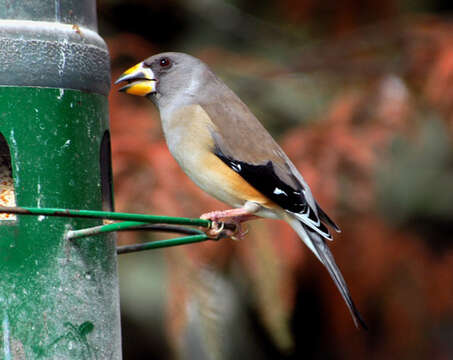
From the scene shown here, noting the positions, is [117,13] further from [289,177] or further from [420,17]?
[289,177]

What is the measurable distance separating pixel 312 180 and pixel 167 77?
1.22m

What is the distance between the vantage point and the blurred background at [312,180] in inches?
176

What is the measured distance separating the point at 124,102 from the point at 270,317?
181 centimetres

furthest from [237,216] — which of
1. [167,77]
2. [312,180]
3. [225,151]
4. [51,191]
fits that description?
[51,191]

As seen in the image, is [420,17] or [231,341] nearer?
[420,17]

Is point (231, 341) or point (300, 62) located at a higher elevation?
point (300, 62)

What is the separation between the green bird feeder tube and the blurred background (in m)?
0.97

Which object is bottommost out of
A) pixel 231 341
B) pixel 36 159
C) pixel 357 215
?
pixel 231 341

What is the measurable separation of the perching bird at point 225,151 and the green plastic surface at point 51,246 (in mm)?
668

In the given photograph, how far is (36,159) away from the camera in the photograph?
3.15 meters

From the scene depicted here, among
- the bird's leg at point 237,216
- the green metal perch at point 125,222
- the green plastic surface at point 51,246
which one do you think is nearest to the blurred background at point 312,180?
the bird's leg at point 237,216

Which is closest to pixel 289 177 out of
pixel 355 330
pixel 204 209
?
pixel 204 209

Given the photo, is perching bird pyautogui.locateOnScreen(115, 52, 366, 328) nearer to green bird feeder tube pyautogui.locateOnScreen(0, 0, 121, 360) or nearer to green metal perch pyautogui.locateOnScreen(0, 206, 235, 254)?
green metal perch pyautogui.locateOnScreen(0, 206, 235, 254)

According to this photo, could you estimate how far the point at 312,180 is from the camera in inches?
193
